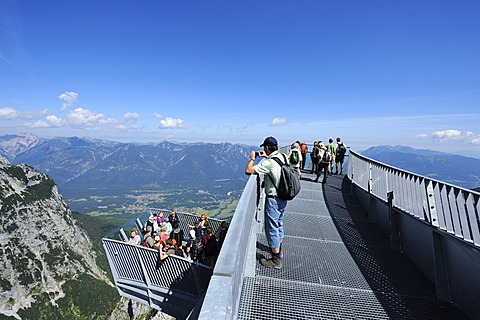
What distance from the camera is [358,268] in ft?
15.2

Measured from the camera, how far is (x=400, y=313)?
343cm

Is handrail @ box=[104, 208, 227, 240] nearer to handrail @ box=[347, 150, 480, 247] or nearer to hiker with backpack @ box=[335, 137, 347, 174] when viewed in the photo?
handrail @ box=[347, 150, 480, 247]

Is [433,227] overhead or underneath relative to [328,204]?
overhead

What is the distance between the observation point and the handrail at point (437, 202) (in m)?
3.53

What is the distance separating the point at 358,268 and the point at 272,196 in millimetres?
2098

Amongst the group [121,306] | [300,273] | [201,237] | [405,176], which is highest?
[405,176]

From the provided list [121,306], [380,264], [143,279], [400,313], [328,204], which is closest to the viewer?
[400,313]

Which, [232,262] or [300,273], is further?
[300,273]

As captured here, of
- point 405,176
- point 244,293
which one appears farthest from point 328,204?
point 244,293

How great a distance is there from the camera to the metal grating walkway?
3.38 meters

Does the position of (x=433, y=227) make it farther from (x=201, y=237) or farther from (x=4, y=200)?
(x=4, y=200)

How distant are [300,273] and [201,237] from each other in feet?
11.7

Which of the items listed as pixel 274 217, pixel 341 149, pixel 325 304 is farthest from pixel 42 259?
pixel 325 304

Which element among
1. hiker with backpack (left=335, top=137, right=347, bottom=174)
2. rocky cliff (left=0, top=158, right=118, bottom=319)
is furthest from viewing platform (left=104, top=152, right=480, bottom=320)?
rocky cliff (left=0, top=158, right=118, bottom=319)
